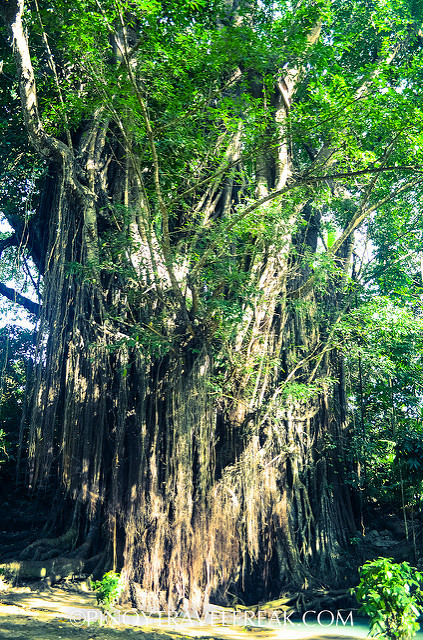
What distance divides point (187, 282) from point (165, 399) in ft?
3.97

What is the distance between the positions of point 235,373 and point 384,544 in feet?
12.1

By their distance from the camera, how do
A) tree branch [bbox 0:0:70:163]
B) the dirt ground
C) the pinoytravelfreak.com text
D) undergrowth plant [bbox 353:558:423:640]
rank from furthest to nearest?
1. tree branch [bbox 0:0:70:163]
2. the pinoytravelfreak.com text
3. the dirt ground
4. undergrowth plant [bbox 353:558:423:640]

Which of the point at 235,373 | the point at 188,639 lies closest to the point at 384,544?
the point at 235,373

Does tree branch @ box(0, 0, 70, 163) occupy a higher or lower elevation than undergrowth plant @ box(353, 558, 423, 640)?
higher

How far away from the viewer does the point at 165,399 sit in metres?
5.36

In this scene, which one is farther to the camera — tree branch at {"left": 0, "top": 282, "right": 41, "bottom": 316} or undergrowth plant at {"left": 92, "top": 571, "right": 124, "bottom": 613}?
tree branch at {"left": 0, "top": 282, "right": 41, "bottom": 316}

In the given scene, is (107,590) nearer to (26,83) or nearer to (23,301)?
(26,83)

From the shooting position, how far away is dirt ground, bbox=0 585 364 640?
3.50 metres

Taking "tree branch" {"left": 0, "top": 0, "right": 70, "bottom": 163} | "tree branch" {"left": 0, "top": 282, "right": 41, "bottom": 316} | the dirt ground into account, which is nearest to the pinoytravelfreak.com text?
the dirt ground

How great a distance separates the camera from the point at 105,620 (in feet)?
13.4

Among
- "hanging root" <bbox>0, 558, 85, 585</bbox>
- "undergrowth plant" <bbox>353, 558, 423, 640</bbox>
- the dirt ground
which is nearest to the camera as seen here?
"undergrowth plant" <bbox>353, 558, 423, 640</bbox>

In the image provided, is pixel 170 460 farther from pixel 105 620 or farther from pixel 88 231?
pixel 88 231

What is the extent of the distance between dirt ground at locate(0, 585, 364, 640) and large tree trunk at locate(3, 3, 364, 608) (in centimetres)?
40

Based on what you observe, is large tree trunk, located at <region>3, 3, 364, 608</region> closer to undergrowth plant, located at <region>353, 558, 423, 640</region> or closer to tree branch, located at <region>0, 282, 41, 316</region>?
undergrowth plant, located at <region>353, 558, 423, 640</region>
